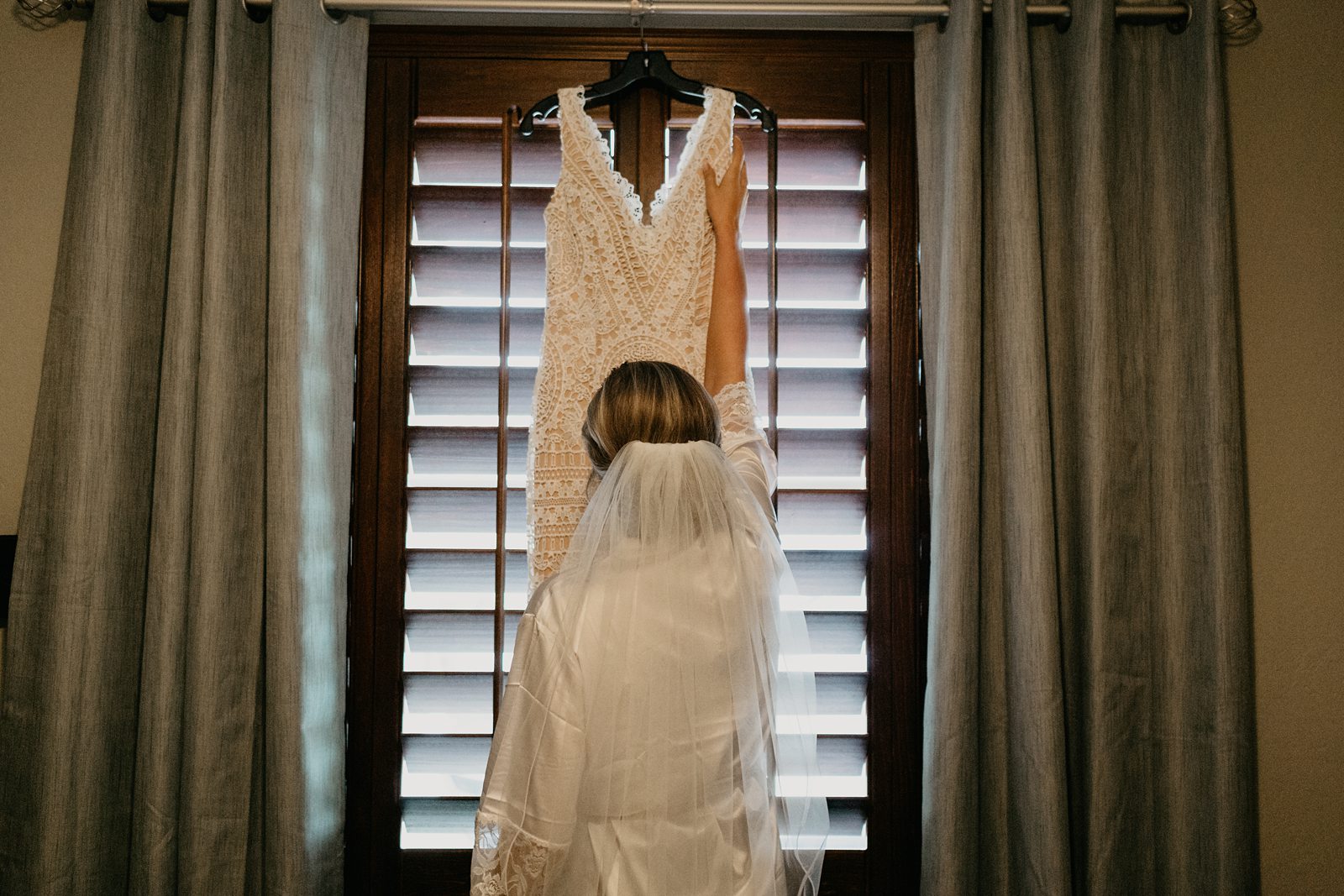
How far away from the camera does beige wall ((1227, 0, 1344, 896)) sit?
6.40 feet

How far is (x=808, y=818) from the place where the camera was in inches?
58.8

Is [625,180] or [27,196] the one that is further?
[27,196]

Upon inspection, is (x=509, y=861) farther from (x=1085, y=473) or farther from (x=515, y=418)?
(x=1085, y=473)

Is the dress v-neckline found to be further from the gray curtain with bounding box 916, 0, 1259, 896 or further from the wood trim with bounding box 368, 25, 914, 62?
the gray curtain with bounding box 916, 0, 1259, 896

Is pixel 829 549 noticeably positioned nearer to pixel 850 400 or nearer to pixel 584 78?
pixel 850 400

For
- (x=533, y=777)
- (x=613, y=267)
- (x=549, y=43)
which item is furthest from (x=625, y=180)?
(x=533, y=777)

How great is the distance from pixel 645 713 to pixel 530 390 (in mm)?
862

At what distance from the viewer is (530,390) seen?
2.00 m

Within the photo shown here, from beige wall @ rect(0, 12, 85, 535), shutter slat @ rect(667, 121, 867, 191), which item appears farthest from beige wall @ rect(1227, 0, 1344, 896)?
beige wall @ rect(0, 12, 85, 535)

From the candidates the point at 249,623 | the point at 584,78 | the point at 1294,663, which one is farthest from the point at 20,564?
the point at 1294,663

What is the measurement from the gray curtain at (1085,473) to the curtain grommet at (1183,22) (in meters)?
0.01

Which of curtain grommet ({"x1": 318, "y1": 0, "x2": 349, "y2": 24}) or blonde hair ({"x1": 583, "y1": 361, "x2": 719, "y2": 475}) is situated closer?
blonde hair ({"x1": 583, "y1": 361, "x2": 719, "y2": 475})

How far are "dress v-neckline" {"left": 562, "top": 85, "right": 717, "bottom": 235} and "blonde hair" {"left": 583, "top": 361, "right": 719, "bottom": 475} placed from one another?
1.63 ft

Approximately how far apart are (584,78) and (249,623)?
1350mm
